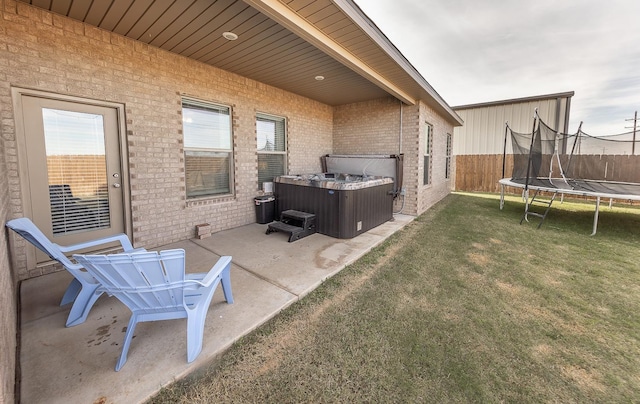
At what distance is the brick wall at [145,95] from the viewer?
8.78 ft

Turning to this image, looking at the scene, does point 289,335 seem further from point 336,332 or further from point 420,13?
point 420,13

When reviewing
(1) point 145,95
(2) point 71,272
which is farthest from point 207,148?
(2) point 71,272

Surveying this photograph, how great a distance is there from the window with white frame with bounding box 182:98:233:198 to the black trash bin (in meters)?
0.58

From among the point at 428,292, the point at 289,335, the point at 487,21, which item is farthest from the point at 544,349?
the point at 487,21

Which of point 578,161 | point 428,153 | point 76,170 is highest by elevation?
point 428,153

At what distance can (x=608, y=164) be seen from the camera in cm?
691

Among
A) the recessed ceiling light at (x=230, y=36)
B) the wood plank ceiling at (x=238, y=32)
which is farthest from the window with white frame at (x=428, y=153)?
the recessed ceiling light at (x=230, y=36)

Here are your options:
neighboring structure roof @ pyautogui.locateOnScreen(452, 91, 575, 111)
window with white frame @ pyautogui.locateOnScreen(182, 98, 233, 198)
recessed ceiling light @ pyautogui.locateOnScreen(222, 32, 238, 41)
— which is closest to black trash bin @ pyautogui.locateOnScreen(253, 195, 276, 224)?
window with white frame @ pyautogui.locateOnScreen(182, 98, 233, 198)

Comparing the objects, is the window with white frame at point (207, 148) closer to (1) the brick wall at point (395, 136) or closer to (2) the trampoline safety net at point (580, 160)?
(1) the brick wall at point (395, 136)

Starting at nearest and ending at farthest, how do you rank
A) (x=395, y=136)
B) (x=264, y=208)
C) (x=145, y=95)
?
1. (x=145, y=95)
2. (x=264, y=208)
3. (x=395, y=136)

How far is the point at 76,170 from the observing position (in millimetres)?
3129

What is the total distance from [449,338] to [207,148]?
4279 mm

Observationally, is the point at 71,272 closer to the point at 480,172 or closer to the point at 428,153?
the point at 428,153

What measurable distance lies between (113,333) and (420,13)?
7.08m
